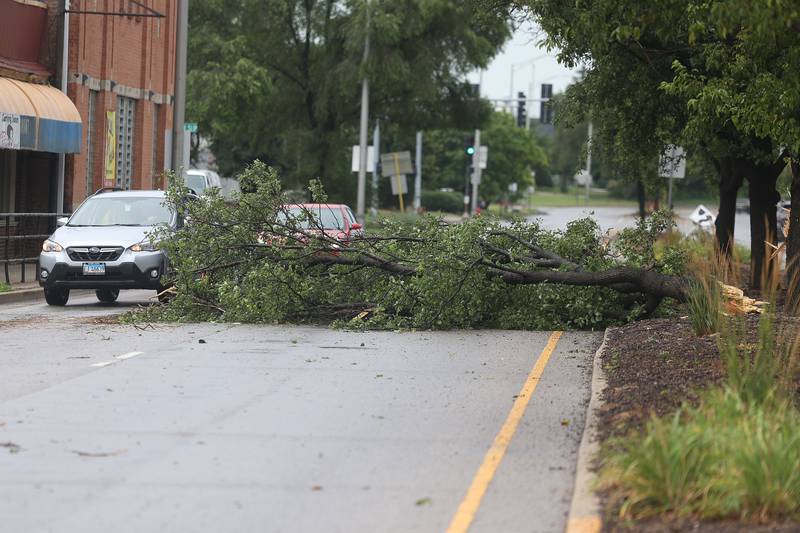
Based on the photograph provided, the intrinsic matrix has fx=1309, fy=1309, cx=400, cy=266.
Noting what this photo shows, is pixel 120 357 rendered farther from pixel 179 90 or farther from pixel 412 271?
pixel 179 90

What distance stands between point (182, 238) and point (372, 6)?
83.3 ft

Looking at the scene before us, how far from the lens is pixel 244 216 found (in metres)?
17.2

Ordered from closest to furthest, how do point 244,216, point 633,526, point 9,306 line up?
point 633,526 < point 244,216 < point 9,306

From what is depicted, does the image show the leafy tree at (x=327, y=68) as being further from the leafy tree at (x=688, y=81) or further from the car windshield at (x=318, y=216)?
the car windshield at (x=318, y=216)

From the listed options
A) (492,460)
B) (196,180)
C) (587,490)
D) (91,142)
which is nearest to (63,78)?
(91,142)

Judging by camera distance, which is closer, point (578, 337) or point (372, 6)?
point (578, 337)

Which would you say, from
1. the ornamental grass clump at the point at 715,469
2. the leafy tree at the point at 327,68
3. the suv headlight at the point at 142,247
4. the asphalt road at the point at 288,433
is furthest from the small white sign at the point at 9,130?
the ornamental grass clump at the point at 715,469

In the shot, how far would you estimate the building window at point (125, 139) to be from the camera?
1437 inches

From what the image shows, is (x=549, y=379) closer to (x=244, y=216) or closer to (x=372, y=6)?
(x=244, y=216)

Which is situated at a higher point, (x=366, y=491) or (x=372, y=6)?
(x=372, y=6)

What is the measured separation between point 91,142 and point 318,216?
18.1 metres

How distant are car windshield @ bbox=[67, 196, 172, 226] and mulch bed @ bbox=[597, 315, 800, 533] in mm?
9012

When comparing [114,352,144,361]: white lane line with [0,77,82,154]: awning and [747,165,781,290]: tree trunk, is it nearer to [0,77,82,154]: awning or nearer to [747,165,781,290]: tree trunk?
[747,165,781,290]: tree trunk

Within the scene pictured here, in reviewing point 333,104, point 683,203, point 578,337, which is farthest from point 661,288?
point 683,203
